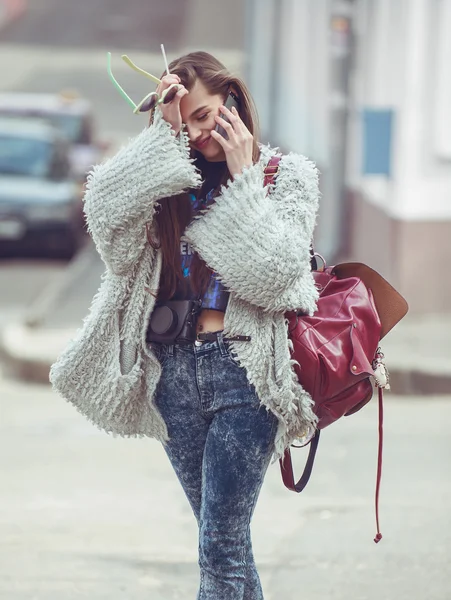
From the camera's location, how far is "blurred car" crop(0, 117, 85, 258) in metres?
14.6

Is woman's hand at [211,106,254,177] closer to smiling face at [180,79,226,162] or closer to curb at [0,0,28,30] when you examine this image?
smiling face at [180,79,226,162]

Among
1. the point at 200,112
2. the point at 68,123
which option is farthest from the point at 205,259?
the point at 68,123

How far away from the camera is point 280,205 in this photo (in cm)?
313

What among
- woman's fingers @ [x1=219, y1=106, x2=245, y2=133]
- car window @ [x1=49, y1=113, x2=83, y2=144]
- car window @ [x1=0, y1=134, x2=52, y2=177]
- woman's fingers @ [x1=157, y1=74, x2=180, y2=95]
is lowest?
car window @ [x1=49, y1=113, x2=83, y2=144]

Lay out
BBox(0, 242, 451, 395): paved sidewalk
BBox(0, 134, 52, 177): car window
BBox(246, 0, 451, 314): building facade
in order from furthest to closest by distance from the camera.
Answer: BBox(0, 134, 52, 177): car window → BBox(246, 0, 451, 314): building facade → BBox(0, 242, 451, 395): paved sidewalk

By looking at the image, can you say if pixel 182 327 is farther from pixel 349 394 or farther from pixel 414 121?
pixel 414 121

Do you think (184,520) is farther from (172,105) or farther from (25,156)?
(25,156)

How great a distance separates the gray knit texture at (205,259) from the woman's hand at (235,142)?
0.10 ft

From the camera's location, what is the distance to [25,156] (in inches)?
601

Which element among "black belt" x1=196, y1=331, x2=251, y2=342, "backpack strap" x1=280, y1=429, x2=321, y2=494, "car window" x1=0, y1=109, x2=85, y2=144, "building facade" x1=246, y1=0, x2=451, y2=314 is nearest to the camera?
"black belt" x1=196, y1=331, x2=251, y2=342

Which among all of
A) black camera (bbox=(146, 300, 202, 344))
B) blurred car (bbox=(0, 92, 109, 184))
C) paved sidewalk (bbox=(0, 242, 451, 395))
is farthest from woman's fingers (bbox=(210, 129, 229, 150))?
blurred car (bbox=(0, 92, 109, 184))

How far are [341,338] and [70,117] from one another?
1599cm

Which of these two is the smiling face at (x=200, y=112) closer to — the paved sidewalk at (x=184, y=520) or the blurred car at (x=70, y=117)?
the paved sidewalk at (x=184, y=520)

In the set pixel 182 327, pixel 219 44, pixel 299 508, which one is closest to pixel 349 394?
pixel 182 327
